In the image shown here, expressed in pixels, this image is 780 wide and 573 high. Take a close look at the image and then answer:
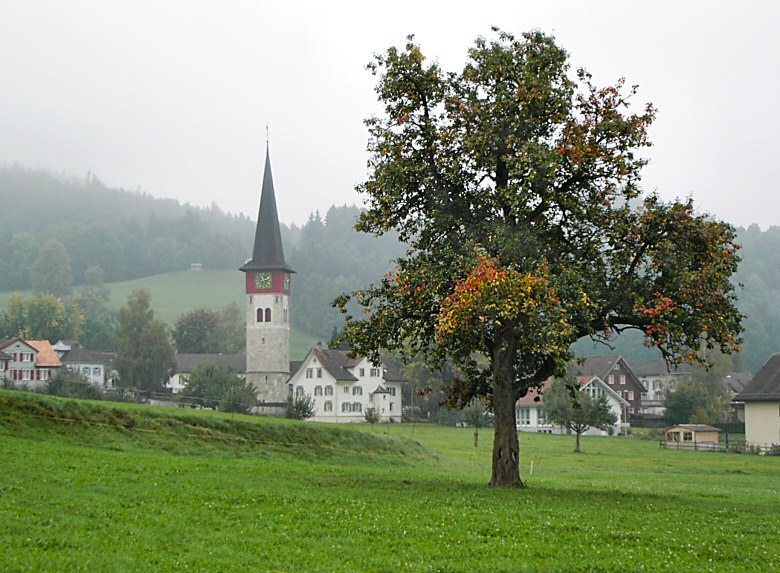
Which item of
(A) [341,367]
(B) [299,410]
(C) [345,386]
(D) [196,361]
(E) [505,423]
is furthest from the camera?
(D) [196,361]

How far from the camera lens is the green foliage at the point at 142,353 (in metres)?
120

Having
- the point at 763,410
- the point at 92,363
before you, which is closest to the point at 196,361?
the point at 92,363

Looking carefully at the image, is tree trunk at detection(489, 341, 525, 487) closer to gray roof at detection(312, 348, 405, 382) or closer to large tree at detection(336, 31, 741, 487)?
large tree at detection(336, 31, 741, 487)

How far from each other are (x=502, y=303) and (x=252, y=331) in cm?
11272

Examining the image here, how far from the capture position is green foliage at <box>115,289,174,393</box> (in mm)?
120438

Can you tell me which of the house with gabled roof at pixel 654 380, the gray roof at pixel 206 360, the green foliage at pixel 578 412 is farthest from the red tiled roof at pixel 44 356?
the house with gabled roof at pixel 654 380

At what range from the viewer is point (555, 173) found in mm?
25516

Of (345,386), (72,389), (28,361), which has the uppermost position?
(28,361)

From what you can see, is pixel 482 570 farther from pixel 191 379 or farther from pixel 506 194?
pixel 191 379

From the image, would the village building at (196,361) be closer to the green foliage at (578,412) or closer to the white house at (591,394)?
the white house at (591,394)

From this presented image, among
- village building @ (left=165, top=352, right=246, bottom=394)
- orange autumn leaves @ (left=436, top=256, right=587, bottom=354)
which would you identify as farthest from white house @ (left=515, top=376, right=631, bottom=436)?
orange autumn leaves @ (left=436, top=256, right=587, bottom=354)

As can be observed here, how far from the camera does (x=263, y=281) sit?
134250 mm

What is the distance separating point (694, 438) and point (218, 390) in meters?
49.0

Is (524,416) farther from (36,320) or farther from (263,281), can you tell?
(36,320)
